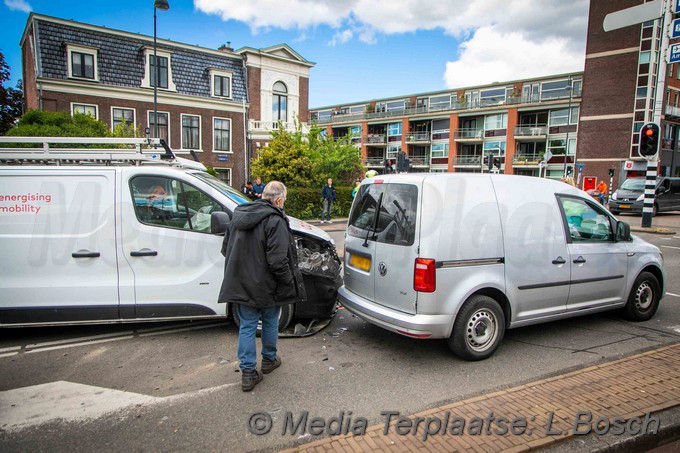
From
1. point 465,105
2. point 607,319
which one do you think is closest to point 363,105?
point 465,105

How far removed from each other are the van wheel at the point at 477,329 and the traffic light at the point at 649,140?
1487 cm

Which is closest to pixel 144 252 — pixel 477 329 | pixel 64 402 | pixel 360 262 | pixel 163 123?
pixel 64 402

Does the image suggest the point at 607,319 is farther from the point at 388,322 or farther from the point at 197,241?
the point at 197,241

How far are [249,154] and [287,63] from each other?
8.01m

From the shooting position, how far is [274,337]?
4.11 meters

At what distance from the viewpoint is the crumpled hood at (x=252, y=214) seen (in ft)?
12.1

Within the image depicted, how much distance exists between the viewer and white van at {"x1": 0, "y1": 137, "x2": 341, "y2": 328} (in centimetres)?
478

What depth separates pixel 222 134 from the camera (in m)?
32.4

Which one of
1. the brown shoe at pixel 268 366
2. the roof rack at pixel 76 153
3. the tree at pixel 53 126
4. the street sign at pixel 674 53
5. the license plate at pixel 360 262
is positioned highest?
the street sign at pixel 674 53

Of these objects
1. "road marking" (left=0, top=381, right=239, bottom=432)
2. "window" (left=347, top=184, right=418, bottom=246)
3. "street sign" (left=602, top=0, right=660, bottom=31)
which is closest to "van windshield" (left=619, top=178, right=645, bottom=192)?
"street sign" (left=602, top=0, right=660, bottom=31)

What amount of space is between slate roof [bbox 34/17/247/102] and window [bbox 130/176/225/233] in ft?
88.4

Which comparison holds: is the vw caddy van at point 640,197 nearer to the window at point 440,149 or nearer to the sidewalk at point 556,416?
the sidewalk at point 556,416

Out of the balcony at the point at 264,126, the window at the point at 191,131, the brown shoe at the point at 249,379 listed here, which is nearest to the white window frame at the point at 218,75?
the window at the point at 191,131

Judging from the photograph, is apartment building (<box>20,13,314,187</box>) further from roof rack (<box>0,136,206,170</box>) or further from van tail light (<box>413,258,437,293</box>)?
van tail light (<box>413,258,437,293</box>)
